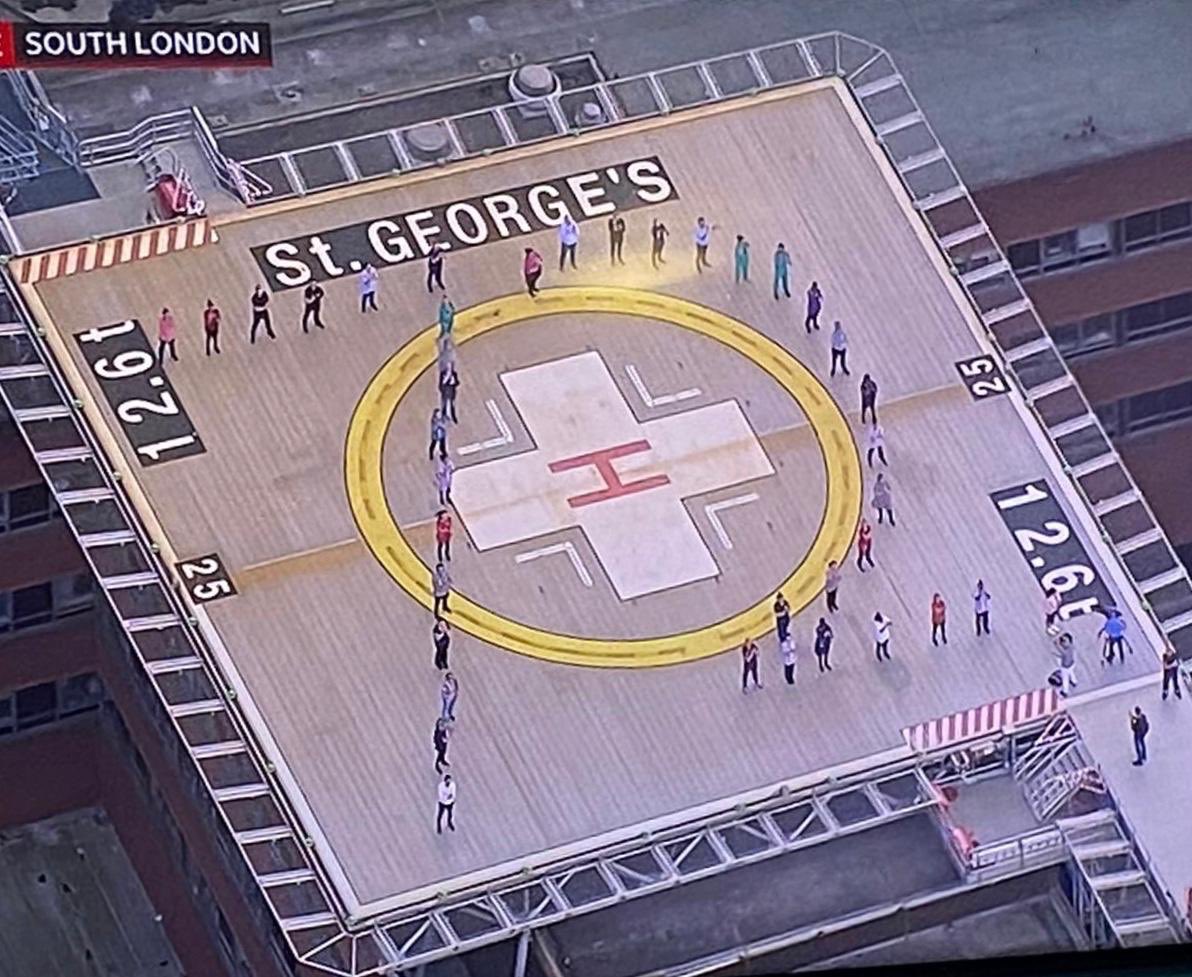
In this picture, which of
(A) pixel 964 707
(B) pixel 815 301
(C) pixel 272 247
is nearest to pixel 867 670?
(A) pixel 964 707

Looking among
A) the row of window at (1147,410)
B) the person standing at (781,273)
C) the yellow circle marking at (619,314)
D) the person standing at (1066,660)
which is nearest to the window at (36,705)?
the yellow circle marking at (619,314)

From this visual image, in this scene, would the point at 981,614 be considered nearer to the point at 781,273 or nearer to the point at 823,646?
the point at 823,646

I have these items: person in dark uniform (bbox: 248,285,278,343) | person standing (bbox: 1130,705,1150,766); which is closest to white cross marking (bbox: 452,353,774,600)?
person in dark uniform (bbox: 248,285,278,343)

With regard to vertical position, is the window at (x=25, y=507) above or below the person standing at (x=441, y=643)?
above

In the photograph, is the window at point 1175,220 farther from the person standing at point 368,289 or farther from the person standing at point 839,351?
the person standing at point 368,289

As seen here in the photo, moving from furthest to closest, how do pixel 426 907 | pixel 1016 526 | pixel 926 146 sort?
pixel 926 146
pixel 1016 526
pixel 426 907

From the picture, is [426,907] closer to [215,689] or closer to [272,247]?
[215,689]

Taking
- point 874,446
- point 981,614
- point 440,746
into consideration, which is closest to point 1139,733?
point 981,614
